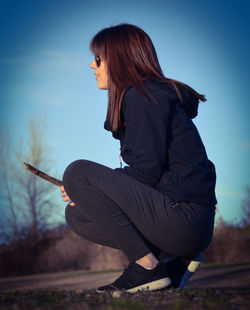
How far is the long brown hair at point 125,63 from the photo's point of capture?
2.11 meters

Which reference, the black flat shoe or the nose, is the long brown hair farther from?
the black flat shoe

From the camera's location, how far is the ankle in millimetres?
1933

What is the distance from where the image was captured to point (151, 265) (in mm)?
1939

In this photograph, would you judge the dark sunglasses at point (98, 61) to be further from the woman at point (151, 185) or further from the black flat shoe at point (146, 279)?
the black flat shoe at point (146, 279)

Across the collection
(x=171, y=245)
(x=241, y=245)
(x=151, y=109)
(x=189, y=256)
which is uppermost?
(x=151, y=109)

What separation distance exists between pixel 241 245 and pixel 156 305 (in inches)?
339

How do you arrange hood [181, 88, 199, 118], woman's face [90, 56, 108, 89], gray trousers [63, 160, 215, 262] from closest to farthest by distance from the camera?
gray trousers [63, 160, 215, 262] < hood [181, 88, 199, 118] < woman's face [90, 56, 108, 89]

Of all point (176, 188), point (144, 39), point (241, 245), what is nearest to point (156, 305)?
point (176, 188)

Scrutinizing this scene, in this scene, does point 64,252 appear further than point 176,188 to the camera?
Yes

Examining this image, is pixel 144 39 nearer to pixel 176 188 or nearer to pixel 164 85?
pixel 164 85

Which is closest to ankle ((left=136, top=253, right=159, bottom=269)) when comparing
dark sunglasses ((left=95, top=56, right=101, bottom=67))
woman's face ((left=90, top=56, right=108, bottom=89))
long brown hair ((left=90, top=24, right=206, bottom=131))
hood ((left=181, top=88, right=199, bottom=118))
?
long brown hair ((left=90, top=24, right=206, bottom=131))

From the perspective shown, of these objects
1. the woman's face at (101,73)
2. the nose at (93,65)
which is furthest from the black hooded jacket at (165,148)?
the nose at (93,65)

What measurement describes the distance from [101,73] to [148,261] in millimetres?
1156

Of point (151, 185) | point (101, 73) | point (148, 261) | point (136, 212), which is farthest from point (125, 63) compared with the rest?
point (148, 261)
